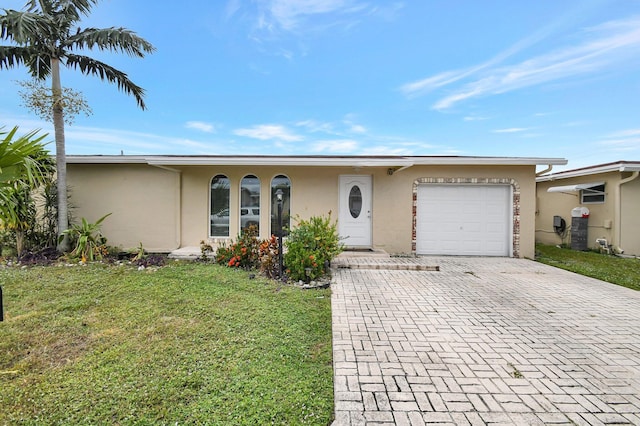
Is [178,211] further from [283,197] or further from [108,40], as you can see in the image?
[108,40]

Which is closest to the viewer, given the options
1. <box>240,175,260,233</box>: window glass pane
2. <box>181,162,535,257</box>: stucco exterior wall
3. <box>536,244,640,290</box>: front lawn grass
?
<box>536,244,640,290</box>: front lawn grass

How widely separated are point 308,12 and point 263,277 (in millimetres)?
8401

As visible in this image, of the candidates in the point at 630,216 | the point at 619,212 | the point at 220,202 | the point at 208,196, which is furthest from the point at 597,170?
the point at 208,196

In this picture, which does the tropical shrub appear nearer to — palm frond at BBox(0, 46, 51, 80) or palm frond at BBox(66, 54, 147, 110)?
palm frond at BBox(66, 54, 147, 110)

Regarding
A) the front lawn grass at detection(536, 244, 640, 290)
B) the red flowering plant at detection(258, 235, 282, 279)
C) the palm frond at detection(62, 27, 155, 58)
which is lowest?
the front lawn grass at detection(536, 244, 640, 290)

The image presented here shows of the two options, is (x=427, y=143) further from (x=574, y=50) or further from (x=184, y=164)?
(x=184, y=164)

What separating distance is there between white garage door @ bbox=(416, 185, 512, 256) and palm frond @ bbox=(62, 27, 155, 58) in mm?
8677

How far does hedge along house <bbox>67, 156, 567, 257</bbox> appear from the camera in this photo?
8.86 meters

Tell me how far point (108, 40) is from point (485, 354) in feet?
33.6

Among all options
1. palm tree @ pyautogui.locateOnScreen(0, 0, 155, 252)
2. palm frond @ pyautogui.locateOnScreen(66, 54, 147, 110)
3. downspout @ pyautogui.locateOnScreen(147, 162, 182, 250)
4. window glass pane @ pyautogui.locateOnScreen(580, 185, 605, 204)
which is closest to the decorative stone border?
window glass pane @ pyautogui.locateOnScreen(580, 185, 605, 204)

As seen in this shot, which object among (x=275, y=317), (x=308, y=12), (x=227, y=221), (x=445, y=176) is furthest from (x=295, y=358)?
(x=308, y=12)

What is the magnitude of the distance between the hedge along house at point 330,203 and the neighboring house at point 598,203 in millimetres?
3633

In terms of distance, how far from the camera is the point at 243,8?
930 centimetres

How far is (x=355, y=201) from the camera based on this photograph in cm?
909
